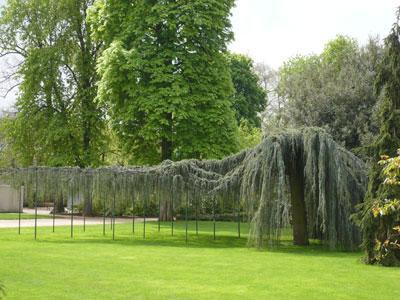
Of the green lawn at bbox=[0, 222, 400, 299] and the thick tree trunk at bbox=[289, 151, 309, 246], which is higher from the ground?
the thick tree trunk at bbox=[289, 151, 309, 246]

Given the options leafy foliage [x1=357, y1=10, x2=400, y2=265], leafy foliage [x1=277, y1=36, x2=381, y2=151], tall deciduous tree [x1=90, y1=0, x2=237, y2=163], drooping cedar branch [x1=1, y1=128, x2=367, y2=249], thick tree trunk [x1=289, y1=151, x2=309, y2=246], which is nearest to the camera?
leafy foliage [x1=357, y1=10, x2=400, y2=265]

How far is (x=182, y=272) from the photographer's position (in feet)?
36.2

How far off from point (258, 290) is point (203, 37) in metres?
17.9

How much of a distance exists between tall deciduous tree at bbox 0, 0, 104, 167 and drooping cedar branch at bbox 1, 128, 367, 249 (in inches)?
454

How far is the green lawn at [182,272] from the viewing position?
890 centimetres

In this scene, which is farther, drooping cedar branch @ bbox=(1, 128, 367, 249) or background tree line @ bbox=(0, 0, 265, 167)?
background tree line @ bbox=(0, 0, 265, 167)

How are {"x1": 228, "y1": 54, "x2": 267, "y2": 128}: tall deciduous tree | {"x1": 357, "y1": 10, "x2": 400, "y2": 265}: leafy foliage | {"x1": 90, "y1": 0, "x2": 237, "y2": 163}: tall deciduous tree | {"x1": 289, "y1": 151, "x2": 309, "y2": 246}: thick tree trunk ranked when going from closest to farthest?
{"x1": 357, "y1": 10, "x2": 400, "y2": 265}: leafy foliage
{"x1": 289, "y1": 151, "x2": 309, "y2": 246}: thick tree trunk
{"x1": 90, "y1": 0, "x2": 237, "y2": 163}: tall deciduous tree
{"x1": 228, "y1": 54, "x2": 267, "y2": 128}: tall deciduous tree

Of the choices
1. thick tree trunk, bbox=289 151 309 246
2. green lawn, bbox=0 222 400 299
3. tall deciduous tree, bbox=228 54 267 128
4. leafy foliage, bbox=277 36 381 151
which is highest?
tall deciduous tree, bbox=228 54 267 128

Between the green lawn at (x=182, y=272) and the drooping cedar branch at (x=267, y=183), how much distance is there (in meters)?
0.84

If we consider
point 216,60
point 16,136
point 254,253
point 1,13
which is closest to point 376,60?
point 216,60

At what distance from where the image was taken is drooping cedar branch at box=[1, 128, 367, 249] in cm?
1485

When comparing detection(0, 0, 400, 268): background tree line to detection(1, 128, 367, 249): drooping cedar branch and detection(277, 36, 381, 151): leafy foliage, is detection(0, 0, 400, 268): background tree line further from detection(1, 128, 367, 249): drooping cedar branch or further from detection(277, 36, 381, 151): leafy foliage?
detection(1, 128, 367, 249): drooping cedar branch

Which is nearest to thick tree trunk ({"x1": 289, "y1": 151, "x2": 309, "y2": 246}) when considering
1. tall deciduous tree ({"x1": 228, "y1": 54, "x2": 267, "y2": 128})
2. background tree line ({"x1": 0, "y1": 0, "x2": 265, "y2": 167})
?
background tree line ({"x1": 0, "y1": 0, "x2": 265, "y2": 167})

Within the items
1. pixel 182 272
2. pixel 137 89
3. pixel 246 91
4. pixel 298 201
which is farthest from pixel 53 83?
pixel 182 272
